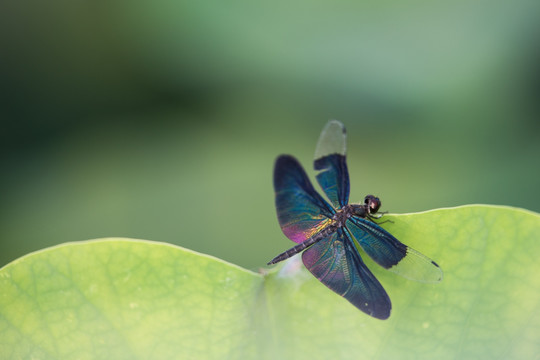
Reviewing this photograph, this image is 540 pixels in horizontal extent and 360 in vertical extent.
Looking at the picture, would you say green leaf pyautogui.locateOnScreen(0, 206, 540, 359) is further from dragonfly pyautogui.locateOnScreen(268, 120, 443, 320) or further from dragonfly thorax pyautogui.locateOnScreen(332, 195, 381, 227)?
dragonfly thorax pyautogui.locateOnScreen(332, 195, 381, 227)

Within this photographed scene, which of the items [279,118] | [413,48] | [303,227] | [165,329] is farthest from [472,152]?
[165,329]

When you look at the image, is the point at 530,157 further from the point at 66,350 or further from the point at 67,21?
the point at 67,21

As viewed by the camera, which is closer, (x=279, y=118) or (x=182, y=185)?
(x=182, y=185)

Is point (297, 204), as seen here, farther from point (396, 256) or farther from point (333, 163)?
point (396, 256)

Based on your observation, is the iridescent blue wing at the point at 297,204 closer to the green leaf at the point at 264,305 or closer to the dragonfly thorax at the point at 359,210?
the dragonfly thorax at the point at 359,210

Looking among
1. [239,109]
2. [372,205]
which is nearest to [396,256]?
[372,205]

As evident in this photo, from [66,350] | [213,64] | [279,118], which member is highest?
[213,64]
